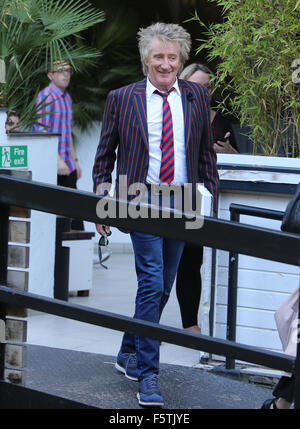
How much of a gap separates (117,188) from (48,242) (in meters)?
2.32

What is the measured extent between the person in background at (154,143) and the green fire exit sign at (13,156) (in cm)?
167

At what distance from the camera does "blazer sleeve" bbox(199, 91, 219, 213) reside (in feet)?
13.9

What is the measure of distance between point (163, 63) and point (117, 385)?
1.53 m

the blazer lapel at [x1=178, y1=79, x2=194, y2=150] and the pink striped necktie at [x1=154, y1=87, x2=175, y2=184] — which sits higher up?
the blazer lapel at [x1=178, y1=79, x2=194, y2=150]

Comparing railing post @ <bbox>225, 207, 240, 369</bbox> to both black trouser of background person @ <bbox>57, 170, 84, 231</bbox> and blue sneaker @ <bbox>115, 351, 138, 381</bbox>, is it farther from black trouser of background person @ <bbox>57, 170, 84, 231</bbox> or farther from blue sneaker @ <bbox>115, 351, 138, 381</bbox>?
black trouser of background person @ <bbox>57, 170, 84, 231</bbox>

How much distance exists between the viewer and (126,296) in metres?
7.11

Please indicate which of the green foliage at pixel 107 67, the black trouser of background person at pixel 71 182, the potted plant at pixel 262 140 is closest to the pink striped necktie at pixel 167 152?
the potted plant at pixel 262 140

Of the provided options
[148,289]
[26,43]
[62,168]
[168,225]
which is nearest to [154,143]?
[148,289]

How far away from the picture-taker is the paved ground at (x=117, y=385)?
4.02 meters

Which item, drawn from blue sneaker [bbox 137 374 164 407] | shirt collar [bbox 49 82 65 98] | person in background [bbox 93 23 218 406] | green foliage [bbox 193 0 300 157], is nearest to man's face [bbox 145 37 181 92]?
person in background [bbox 93 23 218 406]

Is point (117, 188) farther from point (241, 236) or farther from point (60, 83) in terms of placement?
point (60, 83)

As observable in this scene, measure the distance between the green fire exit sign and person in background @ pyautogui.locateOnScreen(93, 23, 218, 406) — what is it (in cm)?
167

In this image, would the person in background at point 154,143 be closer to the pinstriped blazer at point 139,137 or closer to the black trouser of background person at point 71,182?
the pinstriped blazer at point 139,137

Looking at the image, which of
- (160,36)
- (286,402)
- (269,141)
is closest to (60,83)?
(269,141)
